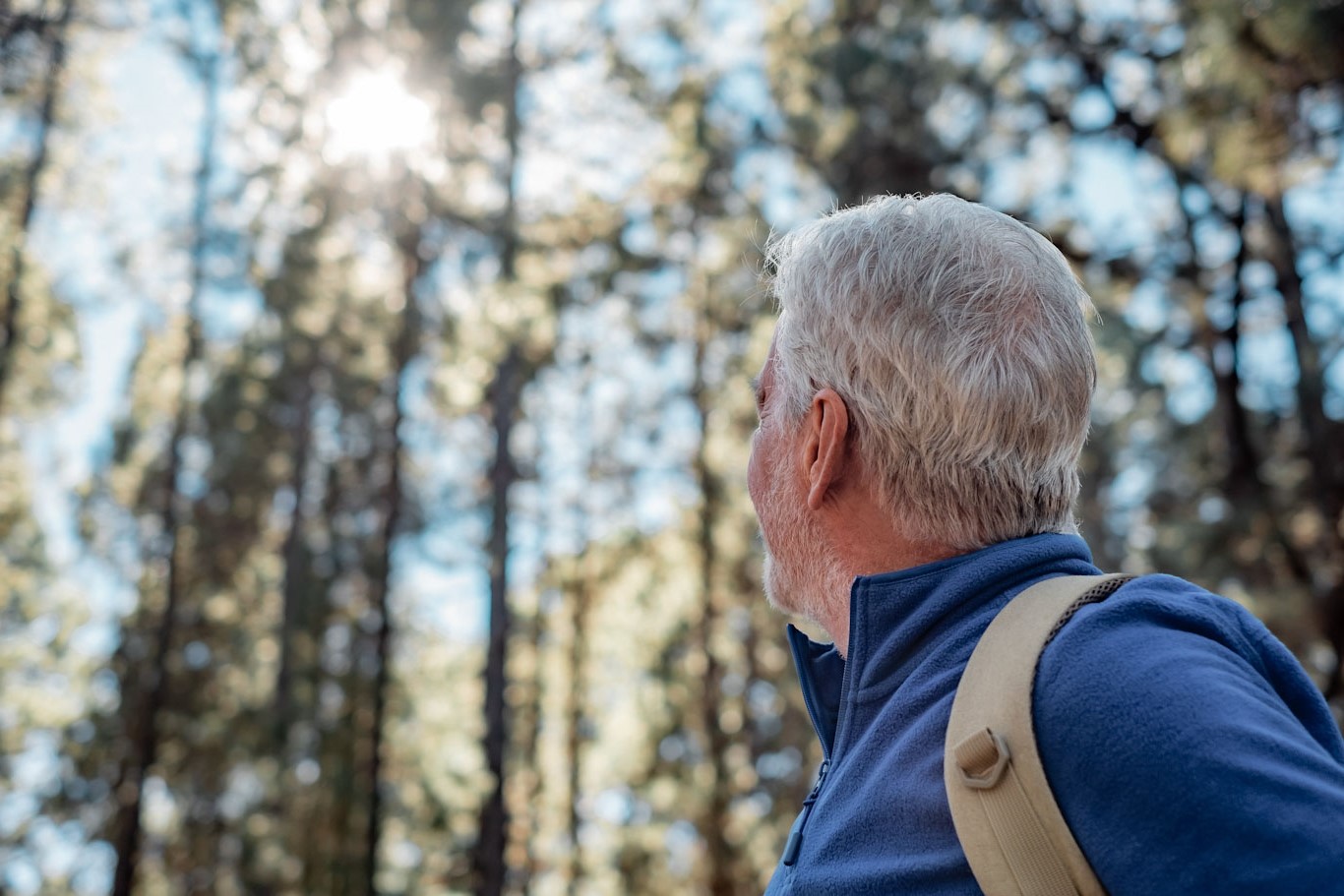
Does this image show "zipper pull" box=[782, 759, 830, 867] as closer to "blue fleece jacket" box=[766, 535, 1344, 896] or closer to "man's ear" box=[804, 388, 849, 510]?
"blue fleece jacket" box=[766, 535, 1344, 896]

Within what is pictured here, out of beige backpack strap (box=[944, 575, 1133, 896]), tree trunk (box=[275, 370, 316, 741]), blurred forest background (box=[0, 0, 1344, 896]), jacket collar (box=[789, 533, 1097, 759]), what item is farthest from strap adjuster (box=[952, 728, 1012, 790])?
tree trunk (box=[275, 370, 316, 741])

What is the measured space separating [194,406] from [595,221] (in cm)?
662

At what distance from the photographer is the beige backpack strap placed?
0.78 metres

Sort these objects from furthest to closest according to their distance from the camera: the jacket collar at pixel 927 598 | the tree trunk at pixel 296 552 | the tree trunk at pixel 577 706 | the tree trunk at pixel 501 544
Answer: the tree trunk at pixel 296 552
the tree trunk at pixel 577 706
the tree trunk at pixel 501 544
the jacket collar at pixel 927 598

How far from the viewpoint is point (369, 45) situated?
39.1ft

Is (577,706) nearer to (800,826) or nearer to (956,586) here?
(800,826)

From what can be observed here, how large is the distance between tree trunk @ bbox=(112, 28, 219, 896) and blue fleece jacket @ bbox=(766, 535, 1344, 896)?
1158cm

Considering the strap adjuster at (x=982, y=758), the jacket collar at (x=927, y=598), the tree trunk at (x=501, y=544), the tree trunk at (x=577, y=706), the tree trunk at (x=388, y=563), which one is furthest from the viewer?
the tree trunk at (x=577, y=706)

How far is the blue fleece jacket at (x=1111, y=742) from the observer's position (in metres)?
0.70

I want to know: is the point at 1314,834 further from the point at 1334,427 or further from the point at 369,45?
the point at 369,45

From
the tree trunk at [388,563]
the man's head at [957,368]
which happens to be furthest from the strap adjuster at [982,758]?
the tree trunk at [388,563]

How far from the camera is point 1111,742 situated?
76 centimetres

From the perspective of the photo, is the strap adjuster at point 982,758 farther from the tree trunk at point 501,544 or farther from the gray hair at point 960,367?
the tree trunk at point 501,544

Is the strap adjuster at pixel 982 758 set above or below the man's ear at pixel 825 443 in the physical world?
below
